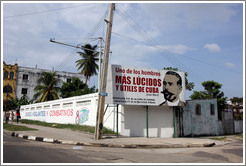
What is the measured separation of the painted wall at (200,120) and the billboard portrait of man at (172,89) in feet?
5.95

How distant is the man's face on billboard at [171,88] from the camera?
15508mm

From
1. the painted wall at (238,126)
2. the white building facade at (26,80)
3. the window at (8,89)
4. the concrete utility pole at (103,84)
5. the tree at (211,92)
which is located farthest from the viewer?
the white building facade at (26,80)

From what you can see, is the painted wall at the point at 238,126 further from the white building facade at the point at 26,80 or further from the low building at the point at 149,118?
the white building facade at the point at 26,80

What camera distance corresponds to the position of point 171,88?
15.7 m

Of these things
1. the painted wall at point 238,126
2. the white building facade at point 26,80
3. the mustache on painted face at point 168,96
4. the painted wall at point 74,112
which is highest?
the white building facade at point 26,80

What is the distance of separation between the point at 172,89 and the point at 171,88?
0.35 feet

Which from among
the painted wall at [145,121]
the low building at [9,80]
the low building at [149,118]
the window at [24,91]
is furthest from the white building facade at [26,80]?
the painted wall at [145,121]

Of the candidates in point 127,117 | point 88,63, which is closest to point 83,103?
point 127,117

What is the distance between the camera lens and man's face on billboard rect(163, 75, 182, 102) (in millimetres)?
15508

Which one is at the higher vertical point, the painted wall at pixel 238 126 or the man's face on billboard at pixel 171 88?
the man's face on billboard at pixel 171 88

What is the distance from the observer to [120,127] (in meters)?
14.3

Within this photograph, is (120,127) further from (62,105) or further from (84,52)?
(84,52)

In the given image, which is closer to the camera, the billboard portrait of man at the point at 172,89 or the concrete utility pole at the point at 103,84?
the concrete utility pole at the point at 103,84

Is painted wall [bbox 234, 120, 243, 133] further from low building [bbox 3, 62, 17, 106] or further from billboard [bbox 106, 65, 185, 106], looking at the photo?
low building [bbox 3, 62, 17, 106]
